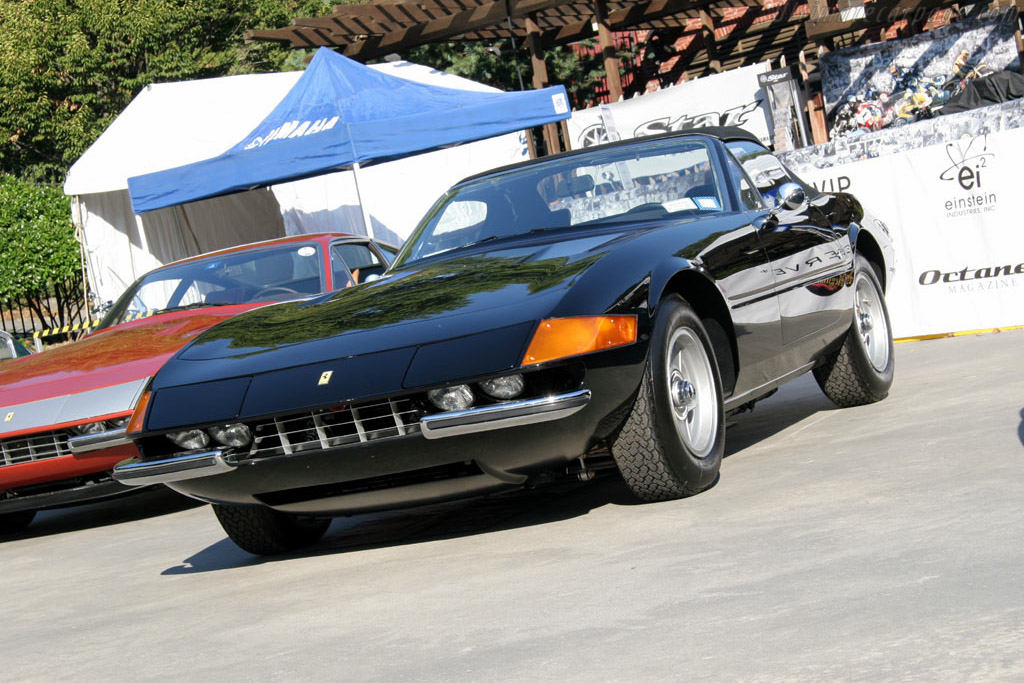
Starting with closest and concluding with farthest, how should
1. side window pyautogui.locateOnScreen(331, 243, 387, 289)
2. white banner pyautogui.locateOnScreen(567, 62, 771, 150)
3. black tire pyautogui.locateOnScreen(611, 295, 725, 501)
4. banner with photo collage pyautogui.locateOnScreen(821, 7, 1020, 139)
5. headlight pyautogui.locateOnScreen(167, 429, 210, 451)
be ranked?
black tire pyautogui.locateOnScreen(611, 295, 725, 501)
headlight pyautogui.locateOnScreen(167, 429, 210, 451)
side window pyautogui.locateOnScreen(331, 243, 387, 289)
banner with photo collage pyautogui.locateOnScreen(821, 7, 1020, 139)
white banner pyautogui.locateOnScreen(567, 62, 771, 150)

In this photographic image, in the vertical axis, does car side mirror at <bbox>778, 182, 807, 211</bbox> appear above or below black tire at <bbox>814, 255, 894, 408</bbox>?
above

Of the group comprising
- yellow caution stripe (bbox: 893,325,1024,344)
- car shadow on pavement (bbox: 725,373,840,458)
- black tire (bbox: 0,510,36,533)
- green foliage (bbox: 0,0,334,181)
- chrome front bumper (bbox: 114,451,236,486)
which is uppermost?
green foliage (bbox: 0,0,334,181)

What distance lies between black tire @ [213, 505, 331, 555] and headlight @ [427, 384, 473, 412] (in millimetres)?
1022

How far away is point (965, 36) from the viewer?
1970 cm

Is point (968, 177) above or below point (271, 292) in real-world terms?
below

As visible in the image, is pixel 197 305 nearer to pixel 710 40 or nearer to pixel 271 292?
pixel 271 292

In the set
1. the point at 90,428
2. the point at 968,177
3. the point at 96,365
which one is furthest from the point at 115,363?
the point at 968,177

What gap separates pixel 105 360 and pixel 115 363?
→ 6.6 inches

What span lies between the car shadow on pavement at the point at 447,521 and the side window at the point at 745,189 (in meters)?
1.35

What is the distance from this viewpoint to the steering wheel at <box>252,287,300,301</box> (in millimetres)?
7984

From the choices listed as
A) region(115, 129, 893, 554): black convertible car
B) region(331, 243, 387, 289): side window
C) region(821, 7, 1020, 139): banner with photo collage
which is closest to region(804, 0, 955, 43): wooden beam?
region(821, 7, 1020, 139): banner with photo collage

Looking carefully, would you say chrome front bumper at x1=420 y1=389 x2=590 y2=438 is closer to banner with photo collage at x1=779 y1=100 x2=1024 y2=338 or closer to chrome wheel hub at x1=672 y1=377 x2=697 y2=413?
chrome wheel hub at x1=672 y1=377 x2=697 y2=413

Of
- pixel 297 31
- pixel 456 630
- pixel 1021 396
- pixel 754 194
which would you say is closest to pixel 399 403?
pixel 456 630

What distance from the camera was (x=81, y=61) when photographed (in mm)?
25766
